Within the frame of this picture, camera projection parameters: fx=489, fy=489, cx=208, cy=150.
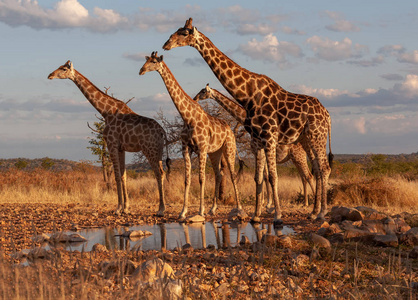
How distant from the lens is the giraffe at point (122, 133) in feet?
40.7

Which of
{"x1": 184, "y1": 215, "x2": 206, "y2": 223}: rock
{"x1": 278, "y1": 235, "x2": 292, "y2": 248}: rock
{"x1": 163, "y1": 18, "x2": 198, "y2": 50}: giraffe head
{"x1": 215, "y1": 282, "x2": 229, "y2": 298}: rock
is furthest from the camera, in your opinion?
{"x1": 184, "y1": 215, "x2": 206, "y2": 223}: rock

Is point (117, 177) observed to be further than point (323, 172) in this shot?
Yes

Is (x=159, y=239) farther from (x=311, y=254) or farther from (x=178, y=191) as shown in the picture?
(x=178, y=191)

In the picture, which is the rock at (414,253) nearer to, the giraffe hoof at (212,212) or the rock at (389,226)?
the rock at (389,226)

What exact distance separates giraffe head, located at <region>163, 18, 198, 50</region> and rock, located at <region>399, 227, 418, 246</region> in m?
5.70

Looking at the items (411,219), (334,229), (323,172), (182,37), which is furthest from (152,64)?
(411,219)

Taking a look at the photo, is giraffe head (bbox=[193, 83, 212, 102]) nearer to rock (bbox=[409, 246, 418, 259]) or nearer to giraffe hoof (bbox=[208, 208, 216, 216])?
giraffe hoof (bbox=[208, 208, 216, 216])

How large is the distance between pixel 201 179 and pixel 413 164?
2628 centimetres

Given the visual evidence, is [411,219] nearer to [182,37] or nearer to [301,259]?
[301,259]

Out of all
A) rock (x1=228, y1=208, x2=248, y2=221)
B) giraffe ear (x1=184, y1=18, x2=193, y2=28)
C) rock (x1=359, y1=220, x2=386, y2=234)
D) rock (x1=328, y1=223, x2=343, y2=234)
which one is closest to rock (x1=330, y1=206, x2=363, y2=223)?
rock (x1=359, y1=220, x2=386, y2=234)

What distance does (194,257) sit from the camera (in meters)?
6.83

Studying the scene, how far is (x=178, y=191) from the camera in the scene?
676 inches

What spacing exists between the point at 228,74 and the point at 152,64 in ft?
6.65

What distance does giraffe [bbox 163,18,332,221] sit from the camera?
10.4 m
